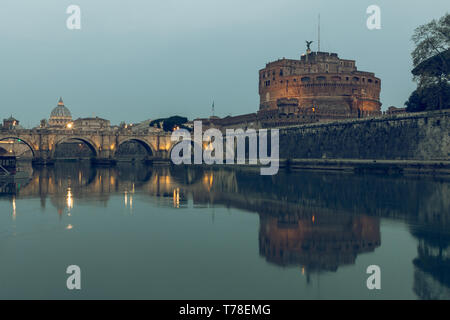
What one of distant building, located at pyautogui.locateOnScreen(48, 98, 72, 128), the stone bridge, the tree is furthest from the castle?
distant building, located at pyautogui.locateOnScreen(48, 98, 72, 128)

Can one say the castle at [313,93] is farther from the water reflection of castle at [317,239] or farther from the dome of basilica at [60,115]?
the dome of basilica at [60,115]

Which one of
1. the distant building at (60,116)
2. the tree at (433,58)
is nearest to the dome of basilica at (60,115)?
the distant building at (60,116)

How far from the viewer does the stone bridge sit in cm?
6775

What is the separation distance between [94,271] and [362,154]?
43.4m

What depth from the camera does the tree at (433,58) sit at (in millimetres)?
39406

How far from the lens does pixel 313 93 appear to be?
86.6 metres

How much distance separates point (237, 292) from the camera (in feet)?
24.5

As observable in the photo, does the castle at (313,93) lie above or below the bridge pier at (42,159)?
above

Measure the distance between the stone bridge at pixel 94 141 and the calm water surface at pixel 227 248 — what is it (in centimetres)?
5303

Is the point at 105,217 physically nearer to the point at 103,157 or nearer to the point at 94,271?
the point at 94,271

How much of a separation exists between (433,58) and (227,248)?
126 ft

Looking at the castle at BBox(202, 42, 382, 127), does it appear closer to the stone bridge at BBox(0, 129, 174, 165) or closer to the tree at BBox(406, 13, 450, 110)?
the stone bridge at BBox(0, 129, 174, 165)

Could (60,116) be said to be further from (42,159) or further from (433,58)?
(433,58)
